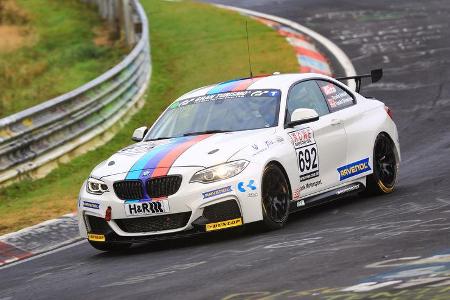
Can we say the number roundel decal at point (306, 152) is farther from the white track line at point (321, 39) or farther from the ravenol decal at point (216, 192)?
the white track line at point (321, 39)

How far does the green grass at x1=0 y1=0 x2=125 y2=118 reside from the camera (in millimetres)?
21812

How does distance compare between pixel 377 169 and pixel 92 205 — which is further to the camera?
pixel 377 169

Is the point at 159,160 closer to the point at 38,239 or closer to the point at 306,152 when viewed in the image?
the point at 306,152

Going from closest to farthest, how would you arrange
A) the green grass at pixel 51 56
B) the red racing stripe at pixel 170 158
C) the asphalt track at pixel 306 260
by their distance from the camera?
the asphalt track at pixel 306 260, the red racing stripe at pixel 170 158, the green grass at pixel 51 56

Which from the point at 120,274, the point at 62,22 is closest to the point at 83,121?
the point at 120,274

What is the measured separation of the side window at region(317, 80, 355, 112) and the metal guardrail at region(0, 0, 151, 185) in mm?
4922

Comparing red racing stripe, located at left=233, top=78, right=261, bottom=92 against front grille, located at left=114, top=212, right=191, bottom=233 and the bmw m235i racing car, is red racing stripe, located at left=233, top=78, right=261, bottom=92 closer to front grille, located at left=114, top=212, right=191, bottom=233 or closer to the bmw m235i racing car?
the bmw m235i racing car

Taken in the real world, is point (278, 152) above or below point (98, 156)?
above

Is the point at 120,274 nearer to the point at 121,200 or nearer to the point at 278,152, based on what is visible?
the point at 121,200

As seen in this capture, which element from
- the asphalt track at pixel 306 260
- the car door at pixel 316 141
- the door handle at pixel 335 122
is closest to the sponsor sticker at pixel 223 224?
the asphalt track at pixel 306 260

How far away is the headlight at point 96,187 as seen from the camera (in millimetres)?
10305

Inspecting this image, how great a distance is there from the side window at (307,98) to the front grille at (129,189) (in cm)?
190

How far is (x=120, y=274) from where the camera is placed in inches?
352

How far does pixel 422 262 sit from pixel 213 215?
9.06ft
